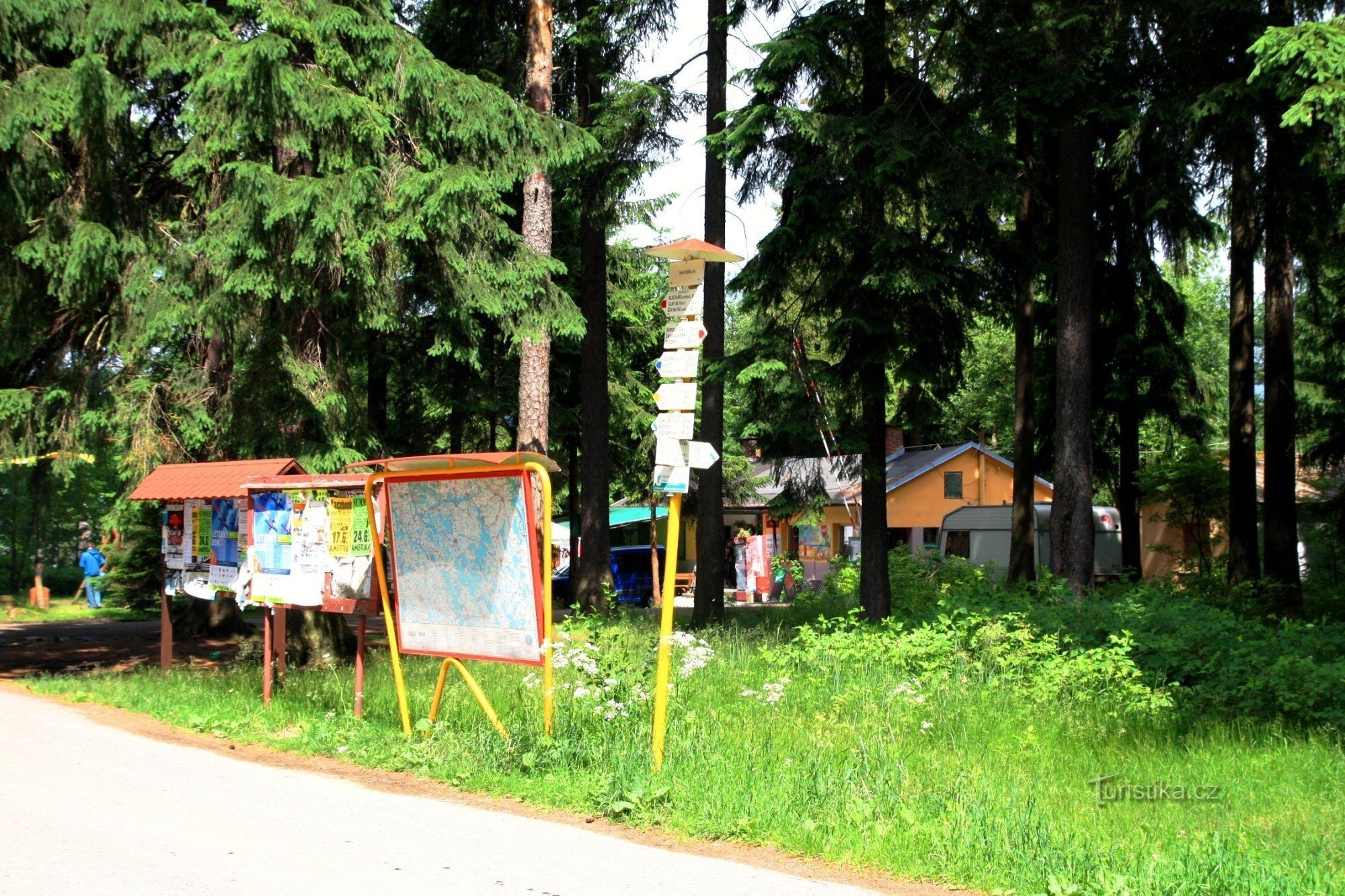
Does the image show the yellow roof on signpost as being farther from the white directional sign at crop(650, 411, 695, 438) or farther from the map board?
the map board

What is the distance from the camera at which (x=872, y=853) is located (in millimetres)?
6000

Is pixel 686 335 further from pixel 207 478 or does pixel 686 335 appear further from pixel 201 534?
pixel 201 534

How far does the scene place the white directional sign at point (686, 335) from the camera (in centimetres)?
770

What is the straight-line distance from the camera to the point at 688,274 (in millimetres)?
7863

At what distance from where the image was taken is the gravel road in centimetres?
556

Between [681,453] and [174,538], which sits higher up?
[681,453]

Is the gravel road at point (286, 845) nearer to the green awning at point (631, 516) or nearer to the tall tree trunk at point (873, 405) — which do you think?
the tall tree trunk at point (873, 405)

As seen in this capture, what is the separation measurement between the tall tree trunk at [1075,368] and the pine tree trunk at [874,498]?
2.36 meters

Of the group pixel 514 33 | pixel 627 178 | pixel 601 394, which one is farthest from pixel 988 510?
pixel 514 33

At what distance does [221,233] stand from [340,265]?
4.26 ft

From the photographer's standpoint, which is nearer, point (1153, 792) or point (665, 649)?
point (1153, 792)

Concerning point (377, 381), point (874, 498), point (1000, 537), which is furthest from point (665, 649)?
point (1000, 537)

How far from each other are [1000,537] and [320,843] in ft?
84.2

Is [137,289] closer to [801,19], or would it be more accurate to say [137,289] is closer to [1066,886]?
[801,19]
